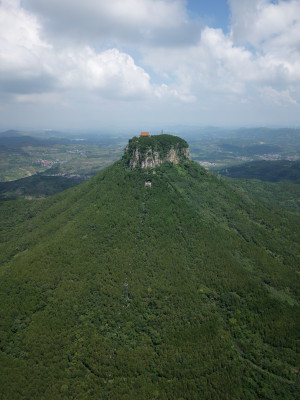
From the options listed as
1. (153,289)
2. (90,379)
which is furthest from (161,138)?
(90,379)

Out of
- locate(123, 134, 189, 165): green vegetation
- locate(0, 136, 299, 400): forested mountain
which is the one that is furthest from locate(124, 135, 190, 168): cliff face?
locate(0, 136, 299, 400): forested mountain

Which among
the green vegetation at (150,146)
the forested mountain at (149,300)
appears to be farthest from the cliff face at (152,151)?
the forested mountain at (149,300)

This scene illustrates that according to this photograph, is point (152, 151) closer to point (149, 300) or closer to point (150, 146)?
point (150, 146)

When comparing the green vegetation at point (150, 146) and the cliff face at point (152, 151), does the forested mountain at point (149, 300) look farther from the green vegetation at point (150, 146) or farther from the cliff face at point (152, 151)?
the green vegetation at point (150, 146)

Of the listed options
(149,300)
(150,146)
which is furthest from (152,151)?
(149,300)

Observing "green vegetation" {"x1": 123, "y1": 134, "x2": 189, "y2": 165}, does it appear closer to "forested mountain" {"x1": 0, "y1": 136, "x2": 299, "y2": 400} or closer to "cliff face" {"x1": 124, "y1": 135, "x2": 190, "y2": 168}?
"cliff face" {"x1": 124, "y1": 135, "x2": 190, "y2": 168}
